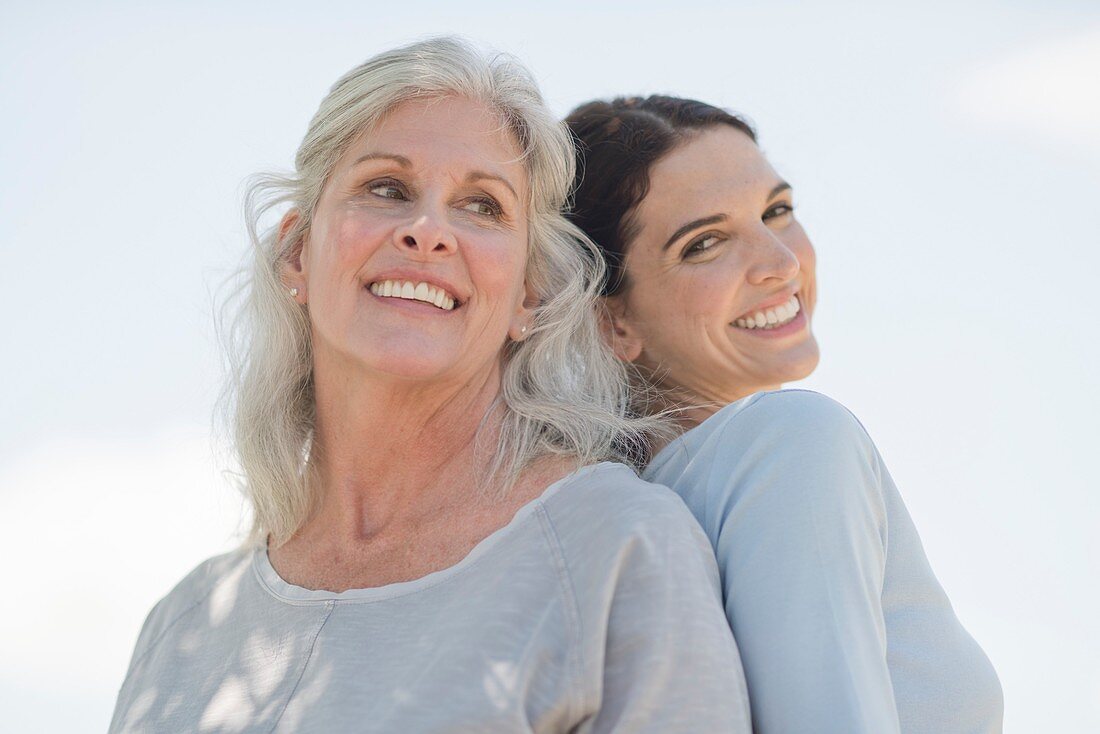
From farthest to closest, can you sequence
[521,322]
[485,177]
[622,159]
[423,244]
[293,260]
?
1. [622,159]
2. [293,260]
3. [521,322]
4. [485,177]
5. [423,244]

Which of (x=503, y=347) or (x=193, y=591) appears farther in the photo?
(x=193, y=591)

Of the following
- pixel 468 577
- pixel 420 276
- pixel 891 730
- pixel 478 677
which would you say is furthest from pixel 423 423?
pixel 891 730

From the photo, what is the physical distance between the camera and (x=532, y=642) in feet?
6.64

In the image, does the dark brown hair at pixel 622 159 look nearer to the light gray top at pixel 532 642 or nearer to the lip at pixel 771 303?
the lip at pixel 771 303

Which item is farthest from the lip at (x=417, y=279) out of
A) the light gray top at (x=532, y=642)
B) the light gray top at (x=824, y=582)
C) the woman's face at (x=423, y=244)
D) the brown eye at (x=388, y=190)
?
the light gray top at (x=824, y=582)

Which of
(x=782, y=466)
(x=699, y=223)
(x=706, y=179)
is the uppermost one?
(x=706, y=179)

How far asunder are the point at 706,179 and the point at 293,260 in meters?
1.11

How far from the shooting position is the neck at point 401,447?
2.61 metres

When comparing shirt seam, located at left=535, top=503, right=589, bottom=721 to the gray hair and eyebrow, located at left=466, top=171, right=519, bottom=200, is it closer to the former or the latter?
the gray hair

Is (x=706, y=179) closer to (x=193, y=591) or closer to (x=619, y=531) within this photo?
(x=619, y=531)

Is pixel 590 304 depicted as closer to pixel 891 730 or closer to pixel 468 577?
pixel 468 577

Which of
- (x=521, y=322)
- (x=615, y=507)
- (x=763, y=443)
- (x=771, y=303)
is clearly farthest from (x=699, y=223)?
(x=615, y=507)

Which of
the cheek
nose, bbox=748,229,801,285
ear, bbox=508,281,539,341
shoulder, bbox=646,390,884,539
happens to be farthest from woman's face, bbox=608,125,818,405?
shoulder, bbox=646,390,884,539

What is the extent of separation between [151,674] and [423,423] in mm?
908
